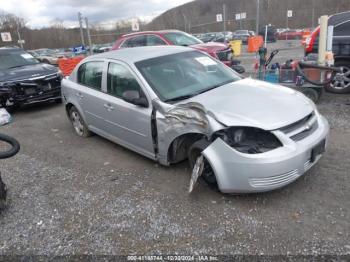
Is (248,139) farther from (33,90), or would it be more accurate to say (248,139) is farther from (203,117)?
(33,90)

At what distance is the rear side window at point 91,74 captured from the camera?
4.71m

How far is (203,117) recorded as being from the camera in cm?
320

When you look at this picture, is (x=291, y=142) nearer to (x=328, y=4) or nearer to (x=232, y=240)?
(x=232, y=240)

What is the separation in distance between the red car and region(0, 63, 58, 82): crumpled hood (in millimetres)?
2825

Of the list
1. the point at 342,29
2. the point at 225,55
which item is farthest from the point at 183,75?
the point at 225,55

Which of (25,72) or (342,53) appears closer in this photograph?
(342,53)

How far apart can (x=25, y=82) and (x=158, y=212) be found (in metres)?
5.97

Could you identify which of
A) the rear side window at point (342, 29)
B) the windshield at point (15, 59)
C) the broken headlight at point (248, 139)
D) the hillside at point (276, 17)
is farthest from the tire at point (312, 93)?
the hillside at point (276, 17)

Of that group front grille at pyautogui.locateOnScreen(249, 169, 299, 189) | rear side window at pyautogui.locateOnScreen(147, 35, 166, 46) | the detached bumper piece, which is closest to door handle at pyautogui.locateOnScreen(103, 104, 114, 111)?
front grille at pyautogui.locateOnScreen(249, 169, 299, 189)

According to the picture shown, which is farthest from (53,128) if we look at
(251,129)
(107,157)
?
(251,129)

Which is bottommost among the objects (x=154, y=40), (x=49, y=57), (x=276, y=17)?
(x=49, y=57)

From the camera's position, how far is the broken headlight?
9.80 feet

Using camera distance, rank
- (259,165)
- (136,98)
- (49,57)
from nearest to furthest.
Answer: (259,165) → (136,98) → (49,57)

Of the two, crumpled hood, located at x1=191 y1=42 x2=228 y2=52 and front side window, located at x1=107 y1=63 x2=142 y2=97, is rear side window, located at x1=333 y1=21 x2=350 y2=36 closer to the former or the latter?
crumpled hood, located at x1=191 y1=42 x2=228 y2=52
